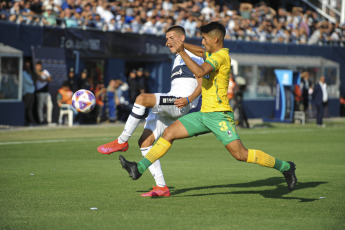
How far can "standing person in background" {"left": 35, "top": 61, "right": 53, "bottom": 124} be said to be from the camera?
23625 millimetres

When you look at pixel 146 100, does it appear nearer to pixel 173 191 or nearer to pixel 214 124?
pixel 214 124

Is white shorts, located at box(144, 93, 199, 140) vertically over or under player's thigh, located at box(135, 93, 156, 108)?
under

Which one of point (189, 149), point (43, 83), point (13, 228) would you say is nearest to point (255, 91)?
point (43, 83)

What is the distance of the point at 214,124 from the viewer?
809cm

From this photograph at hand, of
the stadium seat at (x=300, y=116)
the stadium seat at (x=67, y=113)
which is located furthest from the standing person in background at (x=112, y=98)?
the stadium seat at (x=300, y=116)

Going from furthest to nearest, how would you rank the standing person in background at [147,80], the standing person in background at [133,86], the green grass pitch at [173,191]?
1. the standing person in background at [147,80]
2. the standing person in background at [133,86]
3. the green grass pitch at [173,191]

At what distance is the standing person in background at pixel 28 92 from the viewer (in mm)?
23234

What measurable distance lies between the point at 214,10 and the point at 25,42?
1165 cm

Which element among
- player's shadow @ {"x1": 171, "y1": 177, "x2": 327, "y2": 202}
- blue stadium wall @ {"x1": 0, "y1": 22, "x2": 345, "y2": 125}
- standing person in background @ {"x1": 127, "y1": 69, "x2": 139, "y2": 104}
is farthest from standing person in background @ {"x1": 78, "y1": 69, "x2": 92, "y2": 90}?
player's shadow @ {"x1": 171, "y1": 177, "x2": 327, "y2": 202}

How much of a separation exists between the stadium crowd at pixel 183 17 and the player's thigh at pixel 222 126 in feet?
51.5

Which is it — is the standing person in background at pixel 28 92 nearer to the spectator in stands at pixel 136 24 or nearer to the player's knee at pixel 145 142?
the spectator in stands at pixel 136 24

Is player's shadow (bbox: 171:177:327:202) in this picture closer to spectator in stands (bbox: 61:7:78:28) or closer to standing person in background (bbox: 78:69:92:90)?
standing person in background (bbox: 78:69:92:90)

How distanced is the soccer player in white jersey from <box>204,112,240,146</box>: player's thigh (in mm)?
476

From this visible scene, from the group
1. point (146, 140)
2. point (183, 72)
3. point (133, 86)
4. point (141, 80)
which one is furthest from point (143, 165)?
point (141, 80)
